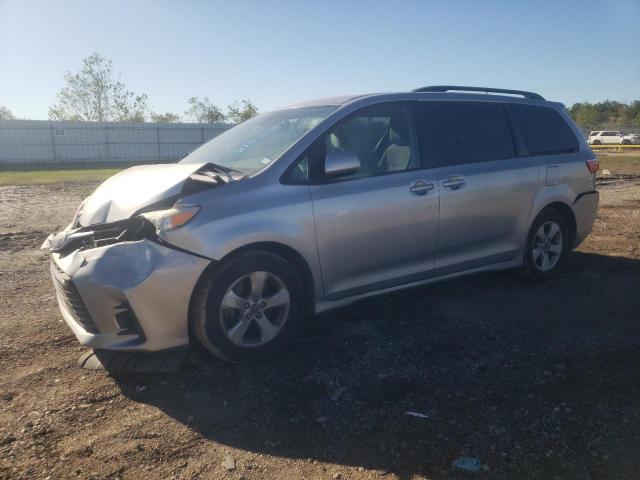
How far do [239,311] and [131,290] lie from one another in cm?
72

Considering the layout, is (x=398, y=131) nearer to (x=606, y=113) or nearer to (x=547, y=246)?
(x=547, y=246)

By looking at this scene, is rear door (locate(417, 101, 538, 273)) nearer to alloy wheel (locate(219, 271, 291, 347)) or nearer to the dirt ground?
the dirt ground

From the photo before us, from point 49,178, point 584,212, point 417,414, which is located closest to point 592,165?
point 584,212

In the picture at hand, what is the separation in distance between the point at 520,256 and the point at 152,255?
3.58 meters

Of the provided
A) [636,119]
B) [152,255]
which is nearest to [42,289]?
Answer: [152,255]

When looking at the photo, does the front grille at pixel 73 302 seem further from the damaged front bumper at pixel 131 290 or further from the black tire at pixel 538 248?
the black tire at pixel 538 248

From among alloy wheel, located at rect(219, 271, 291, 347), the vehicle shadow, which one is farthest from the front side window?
the vehicle shadow

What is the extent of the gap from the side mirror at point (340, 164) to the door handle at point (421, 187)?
0.61 m

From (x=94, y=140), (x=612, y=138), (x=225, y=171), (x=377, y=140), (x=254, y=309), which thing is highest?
(x=94, y=140)

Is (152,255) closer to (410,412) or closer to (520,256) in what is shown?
(410,412)

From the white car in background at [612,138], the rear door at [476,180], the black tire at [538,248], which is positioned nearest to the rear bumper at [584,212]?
the black tire at [538,248]

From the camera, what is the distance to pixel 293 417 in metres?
2.99

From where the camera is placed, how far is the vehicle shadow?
2643 mm

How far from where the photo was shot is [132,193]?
148 inches
